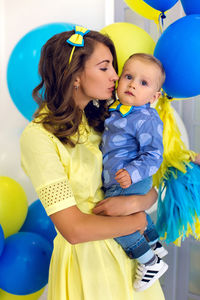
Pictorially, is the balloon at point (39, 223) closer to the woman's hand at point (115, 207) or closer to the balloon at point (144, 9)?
the woman's hand at point (115, 207)

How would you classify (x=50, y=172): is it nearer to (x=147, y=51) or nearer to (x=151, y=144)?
(x=151, y=144)

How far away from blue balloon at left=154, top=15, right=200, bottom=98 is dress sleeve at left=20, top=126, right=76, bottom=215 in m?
0.52

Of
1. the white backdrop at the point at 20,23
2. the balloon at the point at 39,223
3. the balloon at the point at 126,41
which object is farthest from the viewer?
the white backdrop at the point at 20,23

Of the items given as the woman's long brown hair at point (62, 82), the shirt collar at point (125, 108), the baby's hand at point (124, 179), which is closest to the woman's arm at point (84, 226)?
the baby's hand at point (124, 179)

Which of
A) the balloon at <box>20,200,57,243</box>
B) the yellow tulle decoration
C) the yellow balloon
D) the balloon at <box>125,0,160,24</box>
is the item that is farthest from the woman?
the balloon at <box>20,200,57,243</box>

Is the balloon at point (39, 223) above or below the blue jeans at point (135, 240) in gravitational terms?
below

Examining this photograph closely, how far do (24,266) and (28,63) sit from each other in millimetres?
936

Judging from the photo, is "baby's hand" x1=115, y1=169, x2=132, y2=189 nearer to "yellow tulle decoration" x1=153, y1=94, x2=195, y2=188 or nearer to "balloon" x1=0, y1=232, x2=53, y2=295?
"yellow tulle decoration" x1=153, y1=94, x2=195, y2=188

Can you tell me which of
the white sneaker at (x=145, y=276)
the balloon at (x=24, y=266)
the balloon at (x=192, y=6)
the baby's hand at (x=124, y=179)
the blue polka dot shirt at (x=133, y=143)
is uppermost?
the balloon at (x=192, y=6)

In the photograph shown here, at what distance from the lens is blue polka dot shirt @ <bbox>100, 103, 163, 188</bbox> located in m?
1.30

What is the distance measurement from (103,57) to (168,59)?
23cm

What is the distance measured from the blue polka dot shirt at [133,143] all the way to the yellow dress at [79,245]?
41 mm

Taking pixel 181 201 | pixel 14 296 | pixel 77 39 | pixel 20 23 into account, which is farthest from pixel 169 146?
pixel 20 23

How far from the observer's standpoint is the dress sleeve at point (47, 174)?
1147 millimetres
